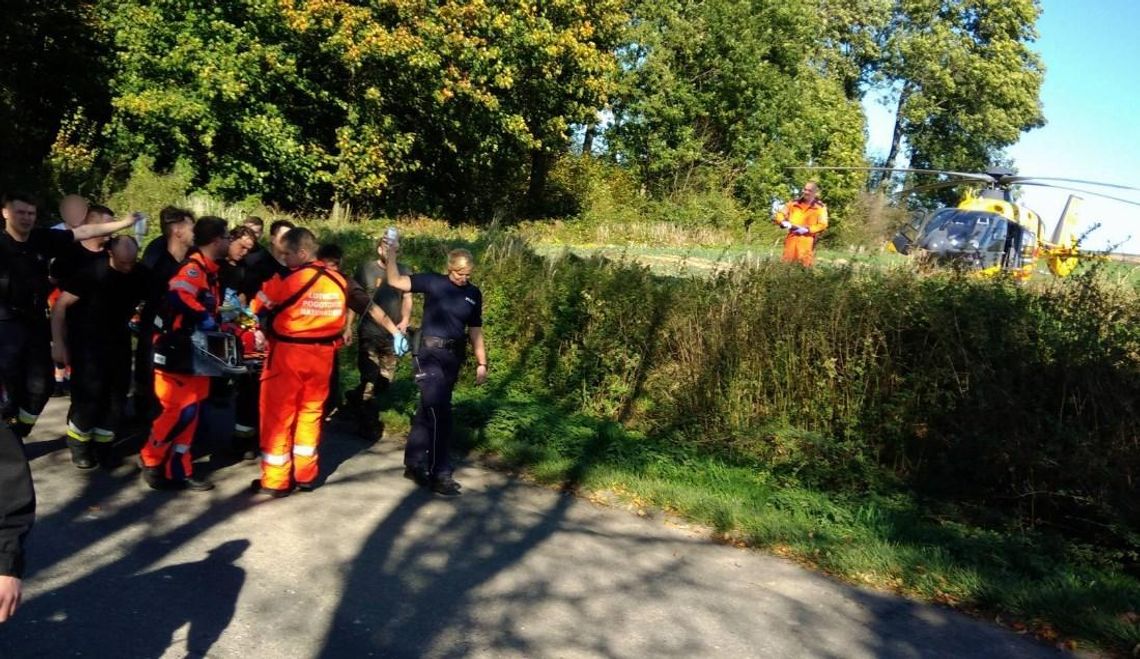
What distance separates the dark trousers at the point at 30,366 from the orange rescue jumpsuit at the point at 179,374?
772 millimetres

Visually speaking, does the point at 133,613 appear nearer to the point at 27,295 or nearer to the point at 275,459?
the point at 275,459

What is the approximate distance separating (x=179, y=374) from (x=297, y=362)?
2.71 feet

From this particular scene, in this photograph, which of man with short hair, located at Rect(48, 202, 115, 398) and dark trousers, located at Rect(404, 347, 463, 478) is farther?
dark trousers, located at Rect(404, 347, 463, 478)

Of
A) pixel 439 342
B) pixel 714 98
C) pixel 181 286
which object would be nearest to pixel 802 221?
pixel 439 342

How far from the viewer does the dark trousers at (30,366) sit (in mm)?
6344

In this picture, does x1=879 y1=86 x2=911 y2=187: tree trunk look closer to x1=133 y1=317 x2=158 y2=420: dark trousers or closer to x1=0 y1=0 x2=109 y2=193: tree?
x1=0 y1=0 x2=109 y2=193: tree

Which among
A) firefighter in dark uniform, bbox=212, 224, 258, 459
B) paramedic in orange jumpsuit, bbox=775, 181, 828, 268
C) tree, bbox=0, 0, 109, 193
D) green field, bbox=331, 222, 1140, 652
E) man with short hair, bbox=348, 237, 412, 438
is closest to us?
green field, bbox=331, 222, 1140, 652

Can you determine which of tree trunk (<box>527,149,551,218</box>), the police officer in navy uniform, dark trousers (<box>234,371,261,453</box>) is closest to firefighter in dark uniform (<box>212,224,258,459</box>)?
dark trousers (<box>234,371,261,453</box>)

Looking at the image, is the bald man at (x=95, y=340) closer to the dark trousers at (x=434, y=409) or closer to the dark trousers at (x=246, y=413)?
the dark trousers at (x=246, y=413)

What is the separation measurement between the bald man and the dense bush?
3645 millimetres

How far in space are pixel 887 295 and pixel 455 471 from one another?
4031 millimetres

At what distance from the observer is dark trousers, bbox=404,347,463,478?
291 inches

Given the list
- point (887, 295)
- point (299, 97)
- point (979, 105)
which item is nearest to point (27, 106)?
point (299, 97)

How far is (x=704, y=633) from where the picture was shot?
524 cm
